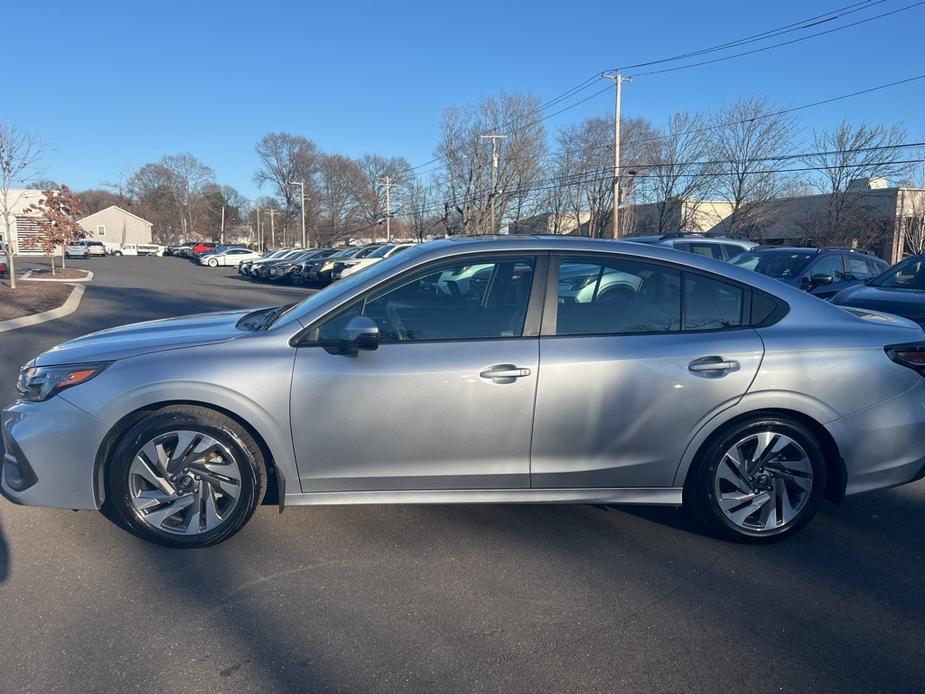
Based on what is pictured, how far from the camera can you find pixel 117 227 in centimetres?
8975

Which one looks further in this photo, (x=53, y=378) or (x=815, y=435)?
(x=815, y=435)

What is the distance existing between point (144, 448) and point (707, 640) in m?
2.87

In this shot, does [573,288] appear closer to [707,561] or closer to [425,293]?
[425,293]

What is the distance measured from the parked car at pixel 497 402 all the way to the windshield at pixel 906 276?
18.6ft

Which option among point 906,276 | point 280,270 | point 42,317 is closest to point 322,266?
point 280,270

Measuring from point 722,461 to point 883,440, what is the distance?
902mm

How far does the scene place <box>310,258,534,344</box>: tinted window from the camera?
148 inches

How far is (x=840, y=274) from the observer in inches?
451

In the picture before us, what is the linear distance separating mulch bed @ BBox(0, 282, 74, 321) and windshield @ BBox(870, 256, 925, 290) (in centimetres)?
1552

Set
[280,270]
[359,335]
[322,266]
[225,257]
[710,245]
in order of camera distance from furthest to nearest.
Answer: [225,257] < [280,270] < [322,266] < [710,245] < [359,335]

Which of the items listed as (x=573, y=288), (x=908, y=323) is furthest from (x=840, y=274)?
(x=573, y=288)

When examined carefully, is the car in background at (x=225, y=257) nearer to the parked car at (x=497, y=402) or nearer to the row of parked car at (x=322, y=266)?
the row of parked car at (x=322, y=266)

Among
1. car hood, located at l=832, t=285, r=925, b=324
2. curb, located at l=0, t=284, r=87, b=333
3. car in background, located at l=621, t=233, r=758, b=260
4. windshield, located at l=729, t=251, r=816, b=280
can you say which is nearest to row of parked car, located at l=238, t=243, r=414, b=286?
curb, located at l=0, t=284, r=87, b=333

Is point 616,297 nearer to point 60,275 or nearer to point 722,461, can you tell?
point 722,461
